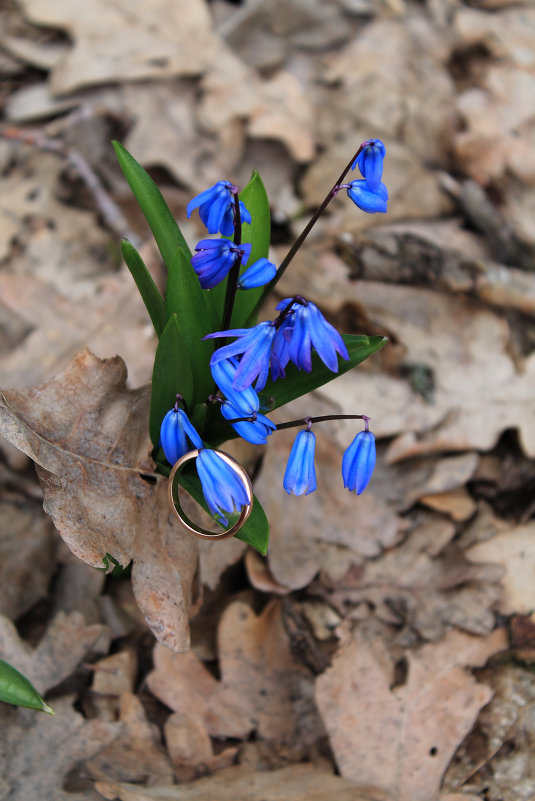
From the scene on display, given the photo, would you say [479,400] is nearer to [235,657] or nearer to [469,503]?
[469,503]

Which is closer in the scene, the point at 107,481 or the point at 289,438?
the point at 107,481

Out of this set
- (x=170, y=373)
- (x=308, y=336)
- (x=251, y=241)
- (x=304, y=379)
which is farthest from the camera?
(x=251, y=241)

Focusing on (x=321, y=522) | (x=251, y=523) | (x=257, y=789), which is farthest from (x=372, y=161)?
(x=257, y=789)

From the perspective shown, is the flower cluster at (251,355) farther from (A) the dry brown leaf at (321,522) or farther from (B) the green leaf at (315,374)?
(A) the dry brown leaf at (321,522)

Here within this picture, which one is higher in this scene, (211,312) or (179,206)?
(211,312)

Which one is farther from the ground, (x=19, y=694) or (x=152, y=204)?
(x=152, y=204)

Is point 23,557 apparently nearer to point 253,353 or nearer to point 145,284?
point 145,284

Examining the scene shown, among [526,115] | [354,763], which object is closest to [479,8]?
[526,115]
